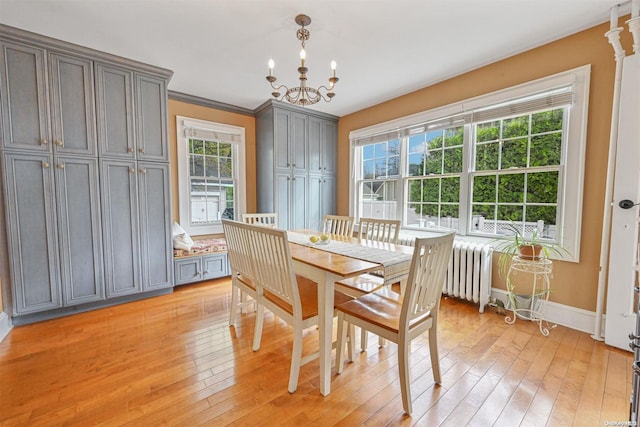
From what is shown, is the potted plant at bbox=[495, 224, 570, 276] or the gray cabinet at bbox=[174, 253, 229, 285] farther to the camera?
the gray cabinet at bbox=[174, 253, 229, 285]

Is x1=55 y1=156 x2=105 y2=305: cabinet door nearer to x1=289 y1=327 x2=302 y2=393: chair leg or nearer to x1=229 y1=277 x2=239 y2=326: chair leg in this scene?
x1=229 y1=277 x2=239 y2=326: chair leg

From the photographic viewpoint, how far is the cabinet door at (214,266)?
11.3 ft

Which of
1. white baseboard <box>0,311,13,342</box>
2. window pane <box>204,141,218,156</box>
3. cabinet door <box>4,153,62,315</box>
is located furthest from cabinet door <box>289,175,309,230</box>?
white baseboard <box>0,311,13,342</box>

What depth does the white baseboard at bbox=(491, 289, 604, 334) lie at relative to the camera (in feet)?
7.27

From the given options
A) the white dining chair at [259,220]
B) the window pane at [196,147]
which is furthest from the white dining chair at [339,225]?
the window pane at [196,147]

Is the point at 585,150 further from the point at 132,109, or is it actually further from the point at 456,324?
the point at 132,109

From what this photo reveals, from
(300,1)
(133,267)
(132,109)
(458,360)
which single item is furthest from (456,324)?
(132,109)

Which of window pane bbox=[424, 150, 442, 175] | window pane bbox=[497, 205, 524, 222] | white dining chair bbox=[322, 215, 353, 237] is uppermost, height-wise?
window pane bbox=[424, 150, 442, 175]

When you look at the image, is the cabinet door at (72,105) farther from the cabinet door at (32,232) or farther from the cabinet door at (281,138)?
the cabinet door at (281,138)

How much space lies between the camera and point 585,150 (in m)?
2.20

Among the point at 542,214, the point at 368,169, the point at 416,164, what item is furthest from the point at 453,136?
the point at 368,169

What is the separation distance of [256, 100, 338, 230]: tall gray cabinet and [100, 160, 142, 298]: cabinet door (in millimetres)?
1712

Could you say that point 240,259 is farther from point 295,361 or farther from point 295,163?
point 295,163

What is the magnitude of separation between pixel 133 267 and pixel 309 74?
2.83m
